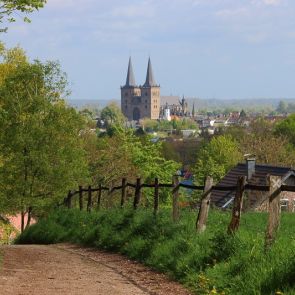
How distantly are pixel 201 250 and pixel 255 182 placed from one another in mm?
35112

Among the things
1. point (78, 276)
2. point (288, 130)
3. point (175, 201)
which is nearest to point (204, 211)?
point (175, 201)

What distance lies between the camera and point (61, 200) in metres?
32.1

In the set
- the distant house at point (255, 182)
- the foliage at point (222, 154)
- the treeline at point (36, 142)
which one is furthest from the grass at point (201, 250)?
the foliage at point (222, 154)

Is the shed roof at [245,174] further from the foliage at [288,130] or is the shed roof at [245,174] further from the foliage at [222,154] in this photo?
the foliage at [288,130]

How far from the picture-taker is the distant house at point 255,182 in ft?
134

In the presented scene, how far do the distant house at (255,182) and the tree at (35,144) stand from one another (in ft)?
40.7

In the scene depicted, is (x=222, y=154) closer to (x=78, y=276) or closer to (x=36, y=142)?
(x=36, y=142)

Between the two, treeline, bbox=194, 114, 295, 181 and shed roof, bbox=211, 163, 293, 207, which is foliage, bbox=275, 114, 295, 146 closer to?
treeline, bbox=194, 114, 295, 181

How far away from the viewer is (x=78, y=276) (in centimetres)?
1123

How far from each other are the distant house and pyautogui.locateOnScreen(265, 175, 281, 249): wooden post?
94.3 ft

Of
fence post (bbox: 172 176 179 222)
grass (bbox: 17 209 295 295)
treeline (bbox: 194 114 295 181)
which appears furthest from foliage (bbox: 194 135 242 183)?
fence post (bbox: 172 176 179 222)

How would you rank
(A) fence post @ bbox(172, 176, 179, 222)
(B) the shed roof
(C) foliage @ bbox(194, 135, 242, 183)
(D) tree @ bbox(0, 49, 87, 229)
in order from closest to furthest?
1. (A) fence post @ bbox(172, 176, 179, 222)
2. (D) tree @ bbox(0, 49, 87, 229)
3. (B) the shed roof
4. (C) foliage @ bbox(194, 135, 242, 183)

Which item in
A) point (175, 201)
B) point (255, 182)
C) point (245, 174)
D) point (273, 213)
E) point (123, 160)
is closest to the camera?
point (273, 213)

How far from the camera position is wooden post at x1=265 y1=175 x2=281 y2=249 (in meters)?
9.43
